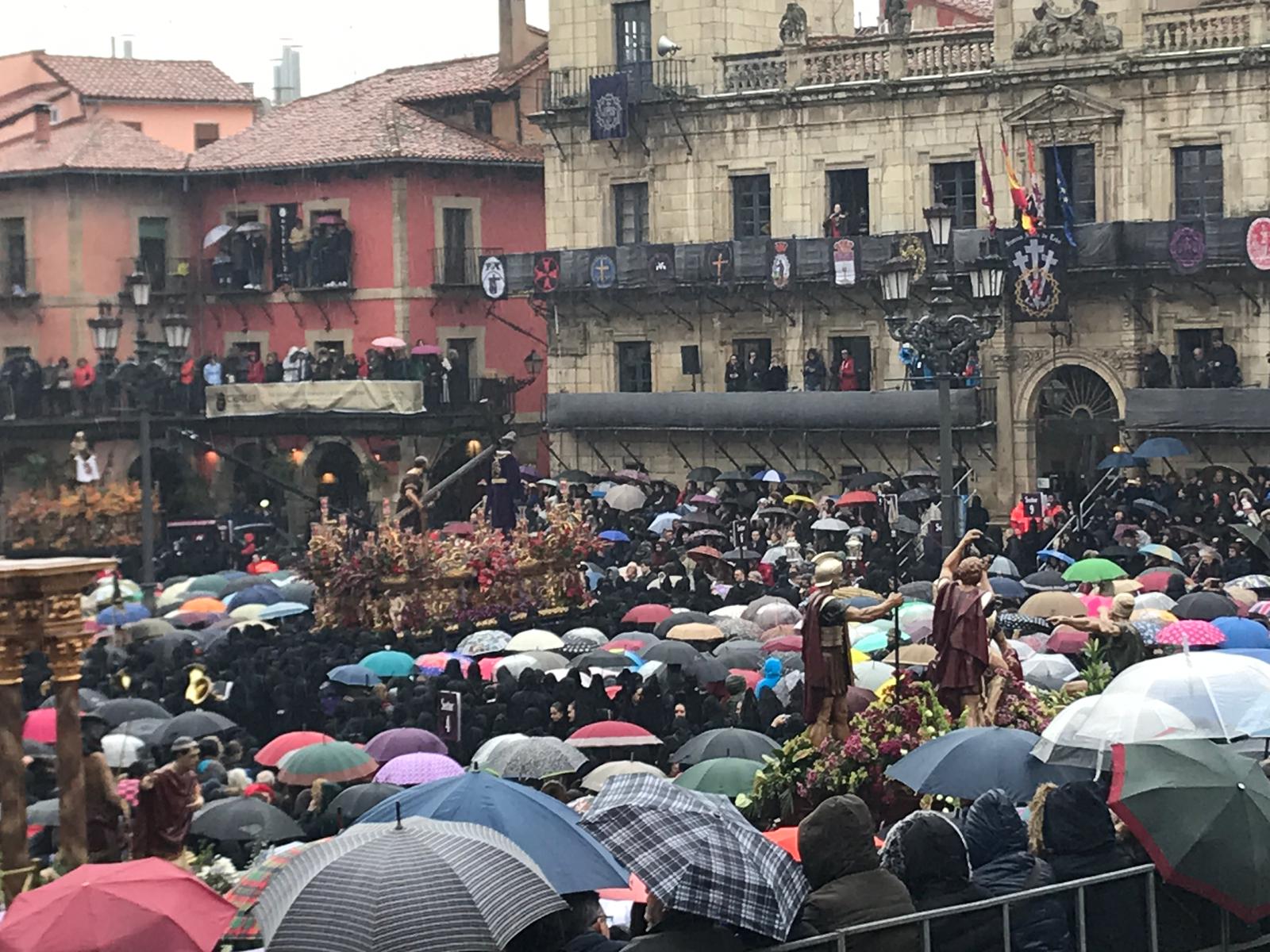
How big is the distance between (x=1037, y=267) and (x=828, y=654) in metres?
23.6

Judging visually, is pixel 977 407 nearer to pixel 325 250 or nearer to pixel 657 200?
pixel 657 200

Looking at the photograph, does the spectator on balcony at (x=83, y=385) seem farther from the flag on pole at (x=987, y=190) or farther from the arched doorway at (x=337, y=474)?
the flag on pole at (x=987, y=190)

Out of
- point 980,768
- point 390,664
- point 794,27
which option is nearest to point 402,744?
point 390,664

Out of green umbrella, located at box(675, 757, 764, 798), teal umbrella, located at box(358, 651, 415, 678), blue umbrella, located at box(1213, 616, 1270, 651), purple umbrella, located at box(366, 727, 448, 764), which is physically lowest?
teal umbrella, located at box(358, 651, 415, 678)

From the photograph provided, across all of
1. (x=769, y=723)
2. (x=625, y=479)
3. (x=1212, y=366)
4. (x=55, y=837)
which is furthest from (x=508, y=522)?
(x=55, y=837)

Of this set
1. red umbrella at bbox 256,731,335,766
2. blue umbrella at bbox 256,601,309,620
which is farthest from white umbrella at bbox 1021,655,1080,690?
blue umbrella at bbox 256,601,309,620

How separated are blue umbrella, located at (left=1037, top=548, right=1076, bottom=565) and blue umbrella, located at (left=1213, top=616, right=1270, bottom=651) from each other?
306 inches

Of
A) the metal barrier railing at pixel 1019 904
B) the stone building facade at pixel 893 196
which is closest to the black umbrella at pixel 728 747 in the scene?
the metal barrier railing at pixel 1019 904

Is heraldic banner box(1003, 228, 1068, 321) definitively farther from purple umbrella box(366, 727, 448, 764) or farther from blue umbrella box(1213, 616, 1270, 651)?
purple umbrella box(366, 727, 448, 764)

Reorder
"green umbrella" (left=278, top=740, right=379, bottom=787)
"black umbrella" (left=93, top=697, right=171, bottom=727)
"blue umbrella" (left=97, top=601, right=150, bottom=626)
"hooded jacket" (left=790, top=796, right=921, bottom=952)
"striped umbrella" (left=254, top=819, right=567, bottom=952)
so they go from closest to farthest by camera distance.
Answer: "striped umbrella" (left=254, top=819, right=567, bottom=952), "hooded jacket" (left=790, top=796, right=921, bottom=952), "green umbrella" (left=278, top=740, right=379, bottom=787), "black umbrella" (left=93, top=697, right=171, bottom=727), "blue umbrella" (left=97, top=601, right=150, bottom=626)

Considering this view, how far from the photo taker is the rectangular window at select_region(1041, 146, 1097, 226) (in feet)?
132

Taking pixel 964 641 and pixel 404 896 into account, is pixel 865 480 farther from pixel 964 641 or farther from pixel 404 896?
pixel 404 896

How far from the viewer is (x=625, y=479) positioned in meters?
42.5

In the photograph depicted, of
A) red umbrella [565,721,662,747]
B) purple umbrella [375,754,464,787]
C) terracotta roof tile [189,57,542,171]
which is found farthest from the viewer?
terracotta roof tile [189,57,542,171]
